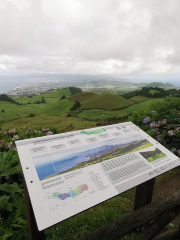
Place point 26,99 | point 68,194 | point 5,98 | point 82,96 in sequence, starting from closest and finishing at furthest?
point 68,194 → point 5,98 → point 26,99 → point 82,96

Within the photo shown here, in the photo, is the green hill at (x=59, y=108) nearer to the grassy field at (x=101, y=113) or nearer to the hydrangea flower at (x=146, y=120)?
the grassy field at (x=101, y=113)

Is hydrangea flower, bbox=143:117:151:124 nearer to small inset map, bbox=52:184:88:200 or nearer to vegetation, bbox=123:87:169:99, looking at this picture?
small inset map, bbox=52:184:88:200

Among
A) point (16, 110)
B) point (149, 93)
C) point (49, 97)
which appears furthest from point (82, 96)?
point (149, 93)

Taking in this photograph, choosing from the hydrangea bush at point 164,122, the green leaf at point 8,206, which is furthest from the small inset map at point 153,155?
the hydrangea bush at point 164,122

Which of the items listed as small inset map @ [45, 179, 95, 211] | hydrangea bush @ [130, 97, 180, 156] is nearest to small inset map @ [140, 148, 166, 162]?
small inset map @ [45, 179, 95, 211]

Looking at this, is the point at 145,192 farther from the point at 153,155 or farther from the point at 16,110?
the point at 16,110
